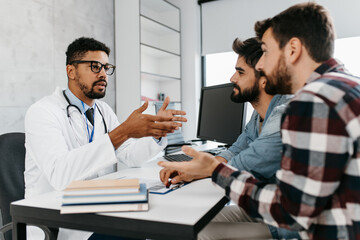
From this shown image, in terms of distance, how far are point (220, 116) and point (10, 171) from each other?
138 centimetres

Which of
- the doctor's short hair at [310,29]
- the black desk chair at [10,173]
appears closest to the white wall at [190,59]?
the black desk chair at [10,173]

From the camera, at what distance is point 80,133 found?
1.72 meters

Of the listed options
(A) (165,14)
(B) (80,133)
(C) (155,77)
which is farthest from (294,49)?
(A) (165,14)

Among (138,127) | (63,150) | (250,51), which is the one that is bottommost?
(63,150)

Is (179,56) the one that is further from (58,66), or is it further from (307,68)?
(307,68)

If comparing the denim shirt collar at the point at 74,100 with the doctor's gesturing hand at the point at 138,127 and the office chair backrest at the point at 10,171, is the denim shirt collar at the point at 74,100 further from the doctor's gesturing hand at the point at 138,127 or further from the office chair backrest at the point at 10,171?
the doctor's gesturing hand at the point at 138,127

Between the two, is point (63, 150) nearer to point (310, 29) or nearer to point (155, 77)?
point (310, 29)

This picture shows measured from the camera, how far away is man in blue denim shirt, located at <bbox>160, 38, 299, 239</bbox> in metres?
1.18

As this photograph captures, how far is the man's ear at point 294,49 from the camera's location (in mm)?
894

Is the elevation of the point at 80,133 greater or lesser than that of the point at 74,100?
lesser

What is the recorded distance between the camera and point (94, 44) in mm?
1919

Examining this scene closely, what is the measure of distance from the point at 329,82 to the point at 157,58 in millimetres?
3719

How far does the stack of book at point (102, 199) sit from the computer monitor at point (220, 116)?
1.21 metres

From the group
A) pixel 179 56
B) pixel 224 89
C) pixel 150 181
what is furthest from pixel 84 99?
pixel 179 56
